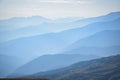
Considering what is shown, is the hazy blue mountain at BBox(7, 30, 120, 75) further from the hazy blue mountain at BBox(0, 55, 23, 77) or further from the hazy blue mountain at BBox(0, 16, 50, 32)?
the hazy blue mountain at BBox(0, 16, 50, 32)

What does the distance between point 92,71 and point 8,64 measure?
6.37ft

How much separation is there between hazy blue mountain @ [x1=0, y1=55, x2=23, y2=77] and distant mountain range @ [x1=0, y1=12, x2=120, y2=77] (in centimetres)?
2

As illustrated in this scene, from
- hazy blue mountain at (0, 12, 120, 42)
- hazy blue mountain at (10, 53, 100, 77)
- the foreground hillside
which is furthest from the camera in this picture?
hazy blue mountain at (0, 12, 120, 42)

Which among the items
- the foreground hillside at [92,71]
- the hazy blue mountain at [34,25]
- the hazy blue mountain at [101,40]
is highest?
the hazy blue mountain at [34,25]

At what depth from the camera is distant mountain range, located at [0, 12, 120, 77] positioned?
6051 mm

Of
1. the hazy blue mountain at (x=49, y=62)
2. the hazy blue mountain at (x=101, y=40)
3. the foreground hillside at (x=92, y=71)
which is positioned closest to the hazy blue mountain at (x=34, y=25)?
the hazy blue mountain at (x=101, y=40)

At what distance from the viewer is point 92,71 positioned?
5.84 m

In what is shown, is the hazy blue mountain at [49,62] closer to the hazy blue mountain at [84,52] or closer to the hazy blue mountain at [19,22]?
the hazy blue mountain at [84,52]

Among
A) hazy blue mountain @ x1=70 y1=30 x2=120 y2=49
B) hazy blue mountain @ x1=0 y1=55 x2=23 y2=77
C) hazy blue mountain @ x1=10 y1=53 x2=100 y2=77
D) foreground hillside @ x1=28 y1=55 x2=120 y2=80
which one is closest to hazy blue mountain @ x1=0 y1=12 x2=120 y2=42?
hazy blue mountain @ x1=70 y1=30 x2=120 y2=49

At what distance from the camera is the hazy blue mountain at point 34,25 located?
6270mm

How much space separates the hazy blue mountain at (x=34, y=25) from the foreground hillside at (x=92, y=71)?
87cm

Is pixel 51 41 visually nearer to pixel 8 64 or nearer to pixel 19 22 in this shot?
pixel 19 22

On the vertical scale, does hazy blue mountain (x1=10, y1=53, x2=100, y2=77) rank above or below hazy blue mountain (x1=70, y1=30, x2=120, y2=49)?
below

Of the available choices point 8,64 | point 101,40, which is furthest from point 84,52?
point 8,64
